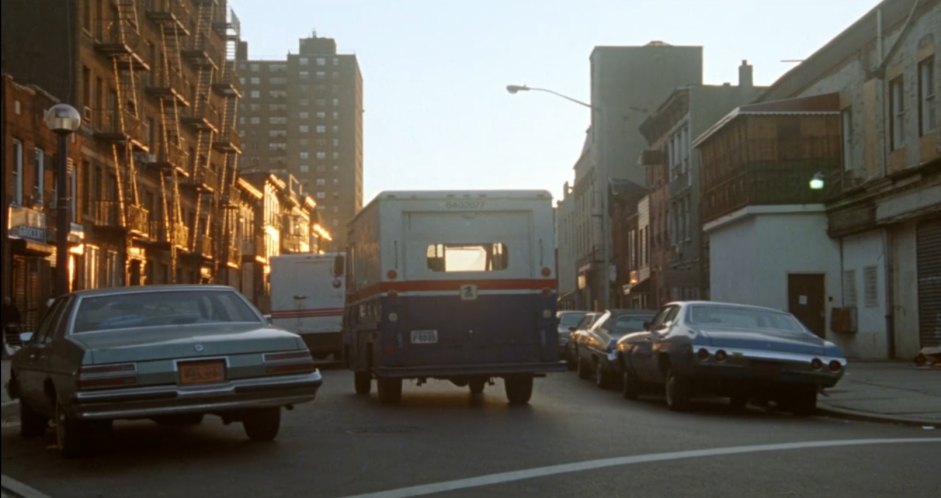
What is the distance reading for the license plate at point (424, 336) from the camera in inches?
662

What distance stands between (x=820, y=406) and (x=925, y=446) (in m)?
4.83

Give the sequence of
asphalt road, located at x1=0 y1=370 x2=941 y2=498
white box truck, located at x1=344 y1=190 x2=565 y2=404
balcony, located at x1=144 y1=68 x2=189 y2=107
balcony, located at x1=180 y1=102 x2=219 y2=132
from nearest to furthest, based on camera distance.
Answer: asphalt road, located at x1=0 y1=370 x2=941 y2=498
white box truck, located at x1=344 y1=190 x2=565 y2=404
balcony, located at x1=144 y1=68 x2=189 y2=107
balcony, located at x1=180 y1=102 x2=219 y2=132

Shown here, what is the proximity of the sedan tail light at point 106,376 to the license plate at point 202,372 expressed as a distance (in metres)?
0.38

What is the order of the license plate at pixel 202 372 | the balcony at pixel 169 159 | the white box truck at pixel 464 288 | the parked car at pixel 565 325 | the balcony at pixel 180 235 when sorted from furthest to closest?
the balcony at pixel 180 235, the balcony at pixel 169 159, the parked car at pixel 565 325, the white box truck at pixel 464 288, the license plate at pixel 202 372

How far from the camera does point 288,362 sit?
34.5ft

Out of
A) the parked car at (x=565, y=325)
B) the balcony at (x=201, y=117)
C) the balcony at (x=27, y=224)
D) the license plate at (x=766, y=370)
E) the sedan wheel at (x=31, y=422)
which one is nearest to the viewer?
the sedan wheel at (x=31, y=422)

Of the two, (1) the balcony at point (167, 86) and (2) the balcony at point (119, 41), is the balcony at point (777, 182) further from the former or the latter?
(1) the balcony at point (167, 86)

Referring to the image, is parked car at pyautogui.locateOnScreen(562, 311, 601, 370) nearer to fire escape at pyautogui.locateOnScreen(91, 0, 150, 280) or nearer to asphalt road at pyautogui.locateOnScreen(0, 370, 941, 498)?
asphalt road at pyautogui.locateOnScreen(0, 370, 941, 498)

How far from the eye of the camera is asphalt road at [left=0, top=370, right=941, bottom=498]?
28.0 ft

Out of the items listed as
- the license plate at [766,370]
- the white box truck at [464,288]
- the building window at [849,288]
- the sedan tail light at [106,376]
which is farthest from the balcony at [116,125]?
the sedan tail light at [106,376]

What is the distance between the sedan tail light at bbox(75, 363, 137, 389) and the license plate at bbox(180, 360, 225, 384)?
380 mm

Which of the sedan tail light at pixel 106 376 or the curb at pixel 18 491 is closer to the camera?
the curb at pixel 18 491

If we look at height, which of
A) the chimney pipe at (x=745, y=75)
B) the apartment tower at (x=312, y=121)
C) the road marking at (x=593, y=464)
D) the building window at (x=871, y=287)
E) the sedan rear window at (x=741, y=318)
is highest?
the apartment tower at (x=312, y=121)

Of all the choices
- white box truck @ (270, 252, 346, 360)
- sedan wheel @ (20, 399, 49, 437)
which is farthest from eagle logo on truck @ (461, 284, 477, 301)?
white box truck @ (270, 252, 346, 360)
